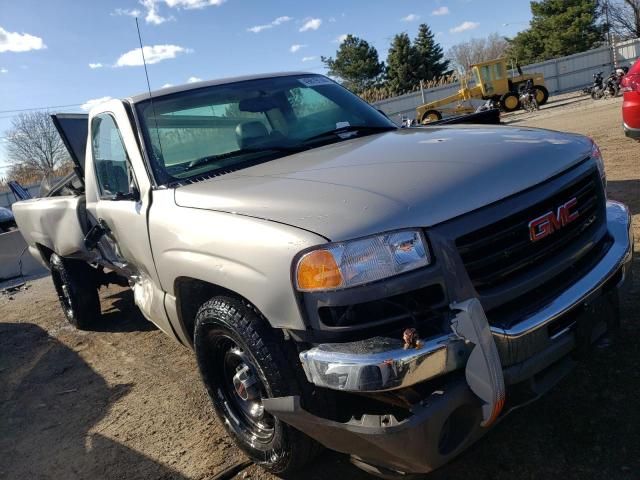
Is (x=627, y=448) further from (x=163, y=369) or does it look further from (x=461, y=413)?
(x=163, y=369)

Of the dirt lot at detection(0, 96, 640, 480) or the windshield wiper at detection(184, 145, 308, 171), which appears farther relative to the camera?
the windshield wiper at detection(184, 145, 308, 171)

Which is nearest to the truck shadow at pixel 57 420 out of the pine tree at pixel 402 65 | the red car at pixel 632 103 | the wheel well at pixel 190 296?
the wheel well at pixel 190 296

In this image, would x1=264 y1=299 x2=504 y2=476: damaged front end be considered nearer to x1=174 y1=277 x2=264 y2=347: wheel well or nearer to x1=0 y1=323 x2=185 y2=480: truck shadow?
x1=174 y1=277 x2=264 y2=347: wheel well

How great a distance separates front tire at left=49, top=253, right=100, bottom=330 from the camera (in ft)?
17.9

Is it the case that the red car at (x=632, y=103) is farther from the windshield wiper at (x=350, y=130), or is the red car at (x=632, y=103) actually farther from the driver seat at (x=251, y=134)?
the driver seat at (x=251, y=134)

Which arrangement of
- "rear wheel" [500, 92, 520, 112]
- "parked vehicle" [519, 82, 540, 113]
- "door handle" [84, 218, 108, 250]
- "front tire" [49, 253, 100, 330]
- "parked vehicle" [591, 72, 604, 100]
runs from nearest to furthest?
1. "door handle" [84, 218, 108, 250]
2. "front tire" [49, 253, 100, 330]
3. "parked vehicle" [591, 72, 604, 100]
4. "parked vehicle" [519, 82, 540, 113]
5. "rear wheel" [500, 92, 520, 112]

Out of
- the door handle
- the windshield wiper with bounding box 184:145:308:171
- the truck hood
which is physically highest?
the windshield wiper with bounding box 184:145:308:171

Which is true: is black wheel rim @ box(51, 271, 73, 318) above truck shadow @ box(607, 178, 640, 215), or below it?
above

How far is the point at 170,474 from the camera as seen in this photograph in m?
2.94

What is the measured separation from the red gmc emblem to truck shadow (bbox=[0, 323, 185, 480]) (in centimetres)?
217

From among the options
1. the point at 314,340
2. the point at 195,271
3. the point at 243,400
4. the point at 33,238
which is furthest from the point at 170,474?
the point at 33,238

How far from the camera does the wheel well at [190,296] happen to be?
2.82 m

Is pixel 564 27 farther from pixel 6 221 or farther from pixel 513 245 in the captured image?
pixel 513 245

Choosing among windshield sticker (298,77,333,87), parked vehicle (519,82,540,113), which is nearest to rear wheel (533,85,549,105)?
parked vehicle (519,82,540,113)
